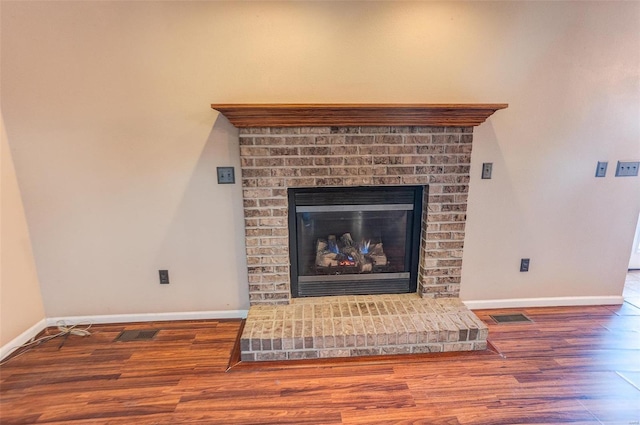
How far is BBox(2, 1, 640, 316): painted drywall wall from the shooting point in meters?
1.94

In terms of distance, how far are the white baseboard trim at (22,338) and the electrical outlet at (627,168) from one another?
4.35m

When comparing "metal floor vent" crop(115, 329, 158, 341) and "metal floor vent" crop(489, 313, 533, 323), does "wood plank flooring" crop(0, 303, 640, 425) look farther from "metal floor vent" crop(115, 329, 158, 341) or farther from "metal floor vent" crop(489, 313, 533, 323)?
"metal floor vent" crop(489, 313, 533, 323)

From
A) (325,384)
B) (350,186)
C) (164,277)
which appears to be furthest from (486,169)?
(164,277)

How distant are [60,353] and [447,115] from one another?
9.58 feet

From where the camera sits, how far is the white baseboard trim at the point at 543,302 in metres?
2.47

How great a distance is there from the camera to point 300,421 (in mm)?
1488

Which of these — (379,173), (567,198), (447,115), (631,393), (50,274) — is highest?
(447,115)

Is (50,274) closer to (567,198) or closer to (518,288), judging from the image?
(518,288)

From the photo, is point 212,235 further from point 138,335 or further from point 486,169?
point 486,169

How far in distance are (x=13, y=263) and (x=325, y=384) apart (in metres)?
2.17

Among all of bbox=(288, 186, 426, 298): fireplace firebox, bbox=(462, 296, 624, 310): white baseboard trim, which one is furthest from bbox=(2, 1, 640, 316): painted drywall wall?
bbox=(288, 186, 426, 298): fireplace firebox


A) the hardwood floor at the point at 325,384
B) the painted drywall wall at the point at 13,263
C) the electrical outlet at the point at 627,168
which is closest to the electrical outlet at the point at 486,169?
the electrical outlet at the point at 627,168

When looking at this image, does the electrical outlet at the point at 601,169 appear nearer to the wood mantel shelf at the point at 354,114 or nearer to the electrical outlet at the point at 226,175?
the wood mantel shelf at the point at 354,114

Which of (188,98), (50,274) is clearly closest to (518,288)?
(188,98)
